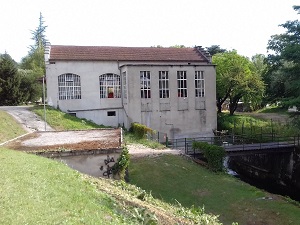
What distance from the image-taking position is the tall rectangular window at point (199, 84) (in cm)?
3575

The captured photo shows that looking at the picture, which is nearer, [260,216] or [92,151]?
[260,216]

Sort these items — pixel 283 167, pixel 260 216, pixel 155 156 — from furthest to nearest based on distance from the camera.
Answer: pixel 283 167 → pixel 155 156 → pixel 260 216

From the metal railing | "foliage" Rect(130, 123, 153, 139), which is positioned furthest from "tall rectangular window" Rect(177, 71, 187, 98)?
"foliage" Rect(130, 123, 153, 139)

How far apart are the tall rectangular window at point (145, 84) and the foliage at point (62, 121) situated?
611 cm

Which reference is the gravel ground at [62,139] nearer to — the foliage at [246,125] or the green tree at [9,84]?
the green tree at [9,84]

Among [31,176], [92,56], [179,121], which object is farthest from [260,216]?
[92,56]

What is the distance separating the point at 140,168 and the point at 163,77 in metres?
17.5

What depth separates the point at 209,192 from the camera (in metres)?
15.9

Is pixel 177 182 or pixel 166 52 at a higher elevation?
pixel 166 52

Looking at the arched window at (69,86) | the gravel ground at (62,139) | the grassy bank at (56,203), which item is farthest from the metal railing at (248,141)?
the grassy bank at (56,203)

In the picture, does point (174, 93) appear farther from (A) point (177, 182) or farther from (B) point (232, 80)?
(A) point (177, 182)

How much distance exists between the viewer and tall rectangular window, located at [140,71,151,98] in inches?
1339

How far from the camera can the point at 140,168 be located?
744 inches

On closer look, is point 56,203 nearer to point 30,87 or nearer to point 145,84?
point 145,84
